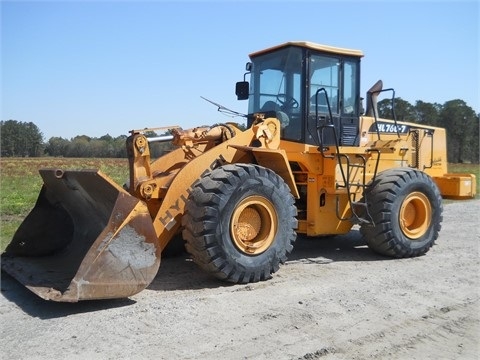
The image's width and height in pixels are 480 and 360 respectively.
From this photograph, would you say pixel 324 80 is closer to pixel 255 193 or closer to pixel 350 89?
pixel 350 89

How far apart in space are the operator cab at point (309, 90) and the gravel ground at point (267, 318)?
2035 millimetres

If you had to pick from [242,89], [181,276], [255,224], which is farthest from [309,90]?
[181,276]

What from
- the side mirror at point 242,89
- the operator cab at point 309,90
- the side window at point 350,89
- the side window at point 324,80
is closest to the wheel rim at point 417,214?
the operator cab at point 309,90

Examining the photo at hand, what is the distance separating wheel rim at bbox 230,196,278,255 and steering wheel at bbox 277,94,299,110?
1.95 metres

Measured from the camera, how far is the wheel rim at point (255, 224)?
542 cm

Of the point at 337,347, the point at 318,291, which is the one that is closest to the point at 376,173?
the point at 318,291

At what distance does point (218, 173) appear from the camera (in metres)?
5.32

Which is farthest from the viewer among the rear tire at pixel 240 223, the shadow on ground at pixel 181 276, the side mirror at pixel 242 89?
the side mirror at pixel 242 89

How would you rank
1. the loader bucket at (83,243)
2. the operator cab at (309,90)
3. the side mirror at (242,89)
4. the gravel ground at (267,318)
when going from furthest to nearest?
the side mirror at (242,89) < the operator cab at (309,90) < the loader bucket at (83,243) < the gravel ground at (267,318)

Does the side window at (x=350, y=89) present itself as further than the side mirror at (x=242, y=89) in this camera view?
No

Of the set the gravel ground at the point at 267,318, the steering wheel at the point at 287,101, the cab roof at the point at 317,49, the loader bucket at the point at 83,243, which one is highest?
the cab roof at the point at 317,49

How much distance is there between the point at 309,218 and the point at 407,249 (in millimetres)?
1471

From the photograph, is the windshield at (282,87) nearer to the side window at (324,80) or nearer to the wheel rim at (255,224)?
the side window at (324,80)

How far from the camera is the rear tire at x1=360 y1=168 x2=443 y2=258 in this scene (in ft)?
22.1
